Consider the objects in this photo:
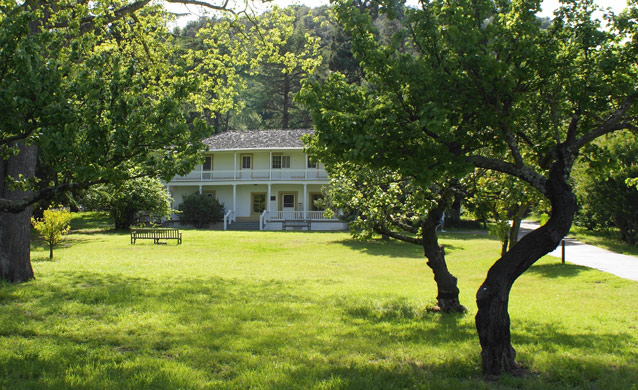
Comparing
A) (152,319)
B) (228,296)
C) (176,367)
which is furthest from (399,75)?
(228,296)

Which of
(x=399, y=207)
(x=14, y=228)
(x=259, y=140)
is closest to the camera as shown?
(x=399, y=207)

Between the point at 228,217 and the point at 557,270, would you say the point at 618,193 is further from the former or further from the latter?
the point at 228,217

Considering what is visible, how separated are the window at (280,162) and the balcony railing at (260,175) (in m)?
1.22

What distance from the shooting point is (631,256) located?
59.9 ft

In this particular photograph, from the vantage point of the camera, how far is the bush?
3597 centimetres

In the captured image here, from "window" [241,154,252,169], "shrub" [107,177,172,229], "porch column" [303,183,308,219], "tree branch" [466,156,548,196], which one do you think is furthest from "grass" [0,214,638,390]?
"window" [241,154,252,169]

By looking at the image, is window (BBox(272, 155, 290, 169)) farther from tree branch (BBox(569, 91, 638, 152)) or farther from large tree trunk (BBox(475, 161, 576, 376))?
large tree trunk (BBox(475, 161, 576, 376))

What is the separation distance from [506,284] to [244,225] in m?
32.3

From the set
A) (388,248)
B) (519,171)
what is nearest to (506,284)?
(519,171)

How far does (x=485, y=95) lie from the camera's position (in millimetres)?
5594

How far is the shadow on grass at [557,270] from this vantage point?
14.8 meters

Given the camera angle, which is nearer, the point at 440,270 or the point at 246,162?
the point at 440,270

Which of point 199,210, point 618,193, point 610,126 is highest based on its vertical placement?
point 610,126

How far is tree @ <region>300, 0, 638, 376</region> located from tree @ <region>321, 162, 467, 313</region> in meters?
2.04
